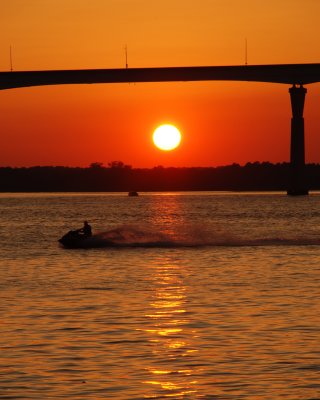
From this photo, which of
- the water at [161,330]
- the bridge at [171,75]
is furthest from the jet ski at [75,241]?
the bridge at [171,75]

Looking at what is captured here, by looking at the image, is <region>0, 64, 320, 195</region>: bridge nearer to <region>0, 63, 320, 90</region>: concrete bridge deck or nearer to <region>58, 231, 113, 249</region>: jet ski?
<region>0, 63, 320, 90</region>: concrete bridge deck

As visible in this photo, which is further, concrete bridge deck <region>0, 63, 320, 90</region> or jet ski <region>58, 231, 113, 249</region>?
concrete bridge deck <region>0, 63, 320, 90</region>

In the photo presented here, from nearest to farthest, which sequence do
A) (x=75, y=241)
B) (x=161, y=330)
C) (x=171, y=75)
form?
(x=161, y=330), (x=75, y=241), (x=171, y=75)

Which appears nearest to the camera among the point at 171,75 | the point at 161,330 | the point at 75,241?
the point at 161,330

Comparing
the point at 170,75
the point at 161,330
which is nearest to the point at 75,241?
the point at 161,330

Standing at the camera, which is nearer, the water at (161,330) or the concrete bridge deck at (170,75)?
the water at (161,330)

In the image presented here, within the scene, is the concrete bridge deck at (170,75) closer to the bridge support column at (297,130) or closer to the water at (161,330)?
the bridge support column at (297,130)

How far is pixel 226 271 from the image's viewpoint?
1649 inches

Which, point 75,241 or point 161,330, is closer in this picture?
point 161,330

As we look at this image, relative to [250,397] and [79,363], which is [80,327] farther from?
[250,397]

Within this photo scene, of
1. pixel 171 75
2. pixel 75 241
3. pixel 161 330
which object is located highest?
pixel 171 75

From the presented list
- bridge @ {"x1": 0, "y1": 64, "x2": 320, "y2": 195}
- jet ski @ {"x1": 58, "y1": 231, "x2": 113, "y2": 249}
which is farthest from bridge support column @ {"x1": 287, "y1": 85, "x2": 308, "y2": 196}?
jet ski @ {"x1": 58, "y1": 231, "x2": 113, "y2": 249}

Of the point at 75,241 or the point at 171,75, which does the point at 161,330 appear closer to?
the point at 75,241

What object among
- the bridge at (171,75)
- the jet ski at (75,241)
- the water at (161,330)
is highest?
the bridge at (171,75)
